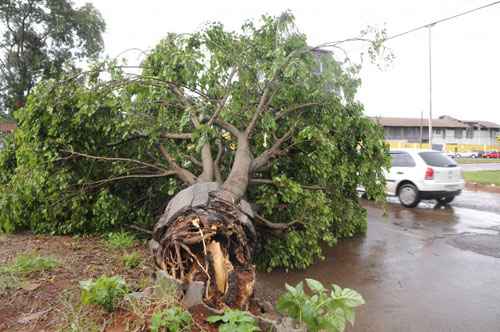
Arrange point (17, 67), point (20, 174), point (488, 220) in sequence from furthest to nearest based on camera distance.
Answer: point (17, 67) → point (488, 220) → point (20, 174)

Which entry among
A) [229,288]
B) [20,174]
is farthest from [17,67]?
[229,288]

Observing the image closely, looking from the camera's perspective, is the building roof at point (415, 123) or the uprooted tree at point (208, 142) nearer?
the uprooted tree at point (208, 142)

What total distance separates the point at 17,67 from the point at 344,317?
80.6 feet

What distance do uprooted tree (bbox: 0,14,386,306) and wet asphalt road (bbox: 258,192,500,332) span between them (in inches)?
20.1

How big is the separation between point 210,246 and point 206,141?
1707 millimetres

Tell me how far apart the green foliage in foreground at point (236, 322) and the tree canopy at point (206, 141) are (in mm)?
2002

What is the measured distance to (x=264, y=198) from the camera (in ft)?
14.7

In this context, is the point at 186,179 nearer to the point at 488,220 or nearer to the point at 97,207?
the point at 97,207

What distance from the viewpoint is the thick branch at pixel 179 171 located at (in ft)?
14.6

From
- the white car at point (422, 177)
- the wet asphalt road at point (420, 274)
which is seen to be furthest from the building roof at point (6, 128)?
the white car at point (422, 177)

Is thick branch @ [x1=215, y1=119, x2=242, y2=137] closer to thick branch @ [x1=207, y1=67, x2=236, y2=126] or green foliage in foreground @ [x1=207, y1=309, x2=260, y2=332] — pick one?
thick branch @ [x1=207, y1=67, x2=236, y2=126]

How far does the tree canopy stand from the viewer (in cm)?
436

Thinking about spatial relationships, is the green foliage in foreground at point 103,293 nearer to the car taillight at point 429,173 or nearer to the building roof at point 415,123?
the car taillight at point 429,173

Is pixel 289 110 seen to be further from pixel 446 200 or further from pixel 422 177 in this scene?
pixel 446 200
